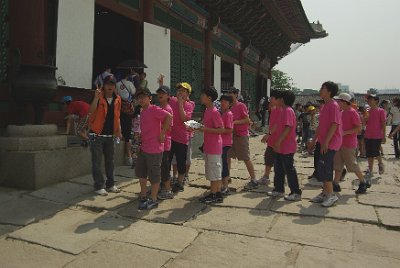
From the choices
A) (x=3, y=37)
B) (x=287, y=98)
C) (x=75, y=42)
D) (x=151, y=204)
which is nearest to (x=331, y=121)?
(x=287, y=98)

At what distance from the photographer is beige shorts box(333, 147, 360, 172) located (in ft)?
17.1

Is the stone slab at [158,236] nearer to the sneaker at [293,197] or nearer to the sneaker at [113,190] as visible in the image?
the sneaker at [113,190]

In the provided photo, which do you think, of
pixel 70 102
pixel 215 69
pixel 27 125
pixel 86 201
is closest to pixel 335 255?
pixel 86 201

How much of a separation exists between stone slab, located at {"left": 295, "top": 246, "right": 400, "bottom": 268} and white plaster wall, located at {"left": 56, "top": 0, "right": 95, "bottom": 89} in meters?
4.50

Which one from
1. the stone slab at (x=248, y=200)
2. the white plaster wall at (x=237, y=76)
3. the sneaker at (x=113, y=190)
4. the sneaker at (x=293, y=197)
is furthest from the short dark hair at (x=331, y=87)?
the white plaster wall at (x=237, y=76)

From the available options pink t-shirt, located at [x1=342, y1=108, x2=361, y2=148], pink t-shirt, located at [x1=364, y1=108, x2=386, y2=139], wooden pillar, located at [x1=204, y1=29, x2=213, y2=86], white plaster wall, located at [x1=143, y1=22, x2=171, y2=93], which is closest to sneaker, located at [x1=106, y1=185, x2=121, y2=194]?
pink t-shirt, located at [x1=342, y1=108, x2=361, y2=148]

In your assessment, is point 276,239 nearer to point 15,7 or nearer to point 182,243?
point 182,243

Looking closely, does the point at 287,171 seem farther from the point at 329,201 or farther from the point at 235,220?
the point at 235,220

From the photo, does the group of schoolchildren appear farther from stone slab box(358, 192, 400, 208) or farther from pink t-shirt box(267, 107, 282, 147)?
stone slab box(358, 192, 400, 208)

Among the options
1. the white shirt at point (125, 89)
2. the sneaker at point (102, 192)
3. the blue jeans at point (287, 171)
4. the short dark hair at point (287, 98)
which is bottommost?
the sneaker at point (102, 192)

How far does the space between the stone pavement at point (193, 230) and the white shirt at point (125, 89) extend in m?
1.75

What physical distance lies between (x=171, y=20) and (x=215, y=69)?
314 centimetres

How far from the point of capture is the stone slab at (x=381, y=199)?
465 centimetres

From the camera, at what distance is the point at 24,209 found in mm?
4215
